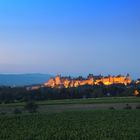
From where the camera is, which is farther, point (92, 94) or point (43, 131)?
point (92, 94)

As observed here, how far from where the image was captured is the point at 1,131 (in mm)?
35438

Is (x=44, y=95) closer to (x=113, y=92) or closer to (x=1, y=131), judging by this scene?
(x=113, y=92)

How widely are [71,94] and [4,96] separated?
21212mm

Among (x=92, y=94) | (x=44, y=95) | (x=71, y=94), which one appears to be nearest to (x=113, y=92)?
(x=92, y=94)

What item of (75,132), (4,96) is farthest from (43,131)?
(4,96)

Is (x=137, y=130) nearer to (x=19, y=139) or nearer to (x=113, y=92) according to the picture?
(x=19, y=139)

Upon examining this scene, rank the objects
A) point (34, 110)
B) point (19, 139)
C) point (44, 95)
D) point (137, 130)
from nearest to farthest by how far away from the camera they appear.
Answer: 1. point (19, 139)
2. point (137, 130)
3. point (34, 110)
4. point (44, 95)

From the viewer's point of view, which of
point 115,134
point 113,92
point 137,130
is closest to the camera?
point 115,134

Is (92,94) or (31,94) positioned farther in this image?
(92,94)

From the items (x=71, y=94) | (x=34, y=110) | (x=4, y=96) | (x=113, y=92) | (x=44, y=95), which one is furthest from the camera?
(x=113, y=92)

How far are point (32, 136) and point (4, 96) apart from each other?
68789 mm

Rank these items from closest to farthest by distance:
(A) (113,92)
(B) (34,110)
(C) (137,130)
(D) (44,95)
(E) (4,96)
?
(C) (137,130) → (B) (34,110) → (E) (4,96) → (D) (44,95) → (A) (113,92)

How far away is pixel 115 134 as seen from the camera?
107ft

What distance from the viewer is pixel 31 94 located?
105 meters
